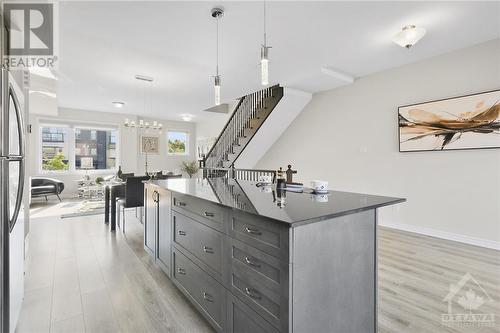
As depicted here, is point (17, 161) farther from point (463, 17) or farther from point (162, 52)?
point (463, 17)

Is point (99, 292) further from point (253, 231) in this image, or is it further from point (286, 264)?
point (286, 264)

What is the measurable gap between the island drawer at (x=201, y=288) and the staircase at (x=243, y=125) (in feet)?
12.7

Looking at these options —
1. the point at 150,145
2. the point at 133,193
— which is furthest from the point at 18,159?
the point at 150,145

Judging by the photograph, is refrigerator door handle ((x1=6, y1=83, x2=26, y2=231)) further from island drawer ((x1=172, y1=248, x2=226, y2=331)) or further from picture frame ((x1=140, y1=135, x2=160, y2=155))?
picture frame ((x1=140, y1=135, x2=160, y2=155))

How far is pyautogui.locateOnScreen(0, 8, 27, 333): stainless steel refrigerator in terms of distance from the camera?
1.35 metres

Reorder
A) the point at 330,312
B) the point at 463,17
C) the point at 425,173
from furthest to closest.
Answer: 1. the point at 425,173
2. the point at 463,17
3. the point at 330,312

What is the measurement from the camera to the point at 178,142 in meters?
9.24

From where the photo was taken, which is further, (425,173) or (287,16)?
(425,173)

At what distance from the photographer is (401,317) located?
5.78 ft

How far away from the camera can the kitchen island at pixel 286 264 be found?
1084mm

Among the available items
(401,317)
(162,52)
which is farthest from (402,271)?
(162,52)

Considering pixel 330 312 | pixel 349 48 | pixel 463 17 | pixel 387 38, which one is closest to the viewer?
pixel 330 312

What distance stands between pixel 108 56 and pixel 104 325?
3.41m

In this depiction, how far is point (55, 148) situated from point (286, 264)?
27.2 ft
